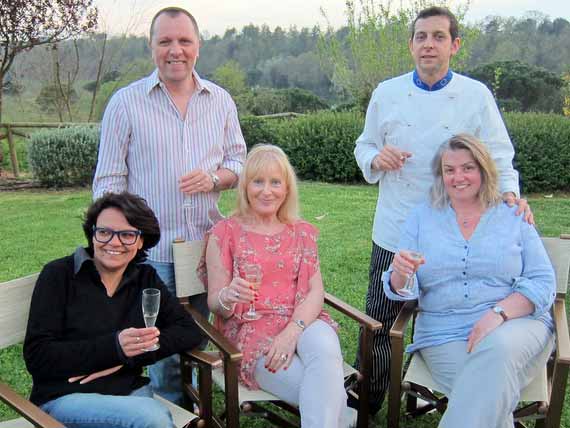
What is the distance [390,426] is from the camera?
9.53ft

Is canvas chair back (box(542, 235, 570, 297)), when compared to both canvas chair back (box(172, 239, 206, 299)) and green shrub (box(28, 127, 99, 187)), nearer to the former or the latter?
canvas chair back (box(172, 239, 206, 299))

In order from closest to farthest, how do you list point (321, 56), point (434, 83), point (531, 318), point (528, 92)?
1. point (531, 318)
2. point (434, 83)
3. point (321, 56)
4. point (528, 92)

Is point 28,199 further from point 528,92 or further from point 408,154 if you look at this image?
point 528,92

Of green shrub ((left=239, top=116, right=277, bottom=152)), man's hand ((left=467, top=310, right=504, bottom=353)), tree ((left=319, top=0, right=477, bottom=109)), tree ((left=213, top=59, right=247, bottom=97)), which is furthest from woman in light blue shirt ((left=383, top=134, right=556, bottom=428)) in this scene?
tree ((left=213, top=59, right=247, bottom=97))

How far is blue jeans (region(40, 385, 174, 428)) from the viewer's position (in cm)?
229

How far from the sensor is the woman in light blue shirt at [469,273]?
8.97 feet

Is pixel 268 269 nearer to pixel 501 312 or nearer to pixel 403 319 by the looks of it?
pixel 403 319

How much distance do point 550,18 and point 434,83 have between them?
25987mm

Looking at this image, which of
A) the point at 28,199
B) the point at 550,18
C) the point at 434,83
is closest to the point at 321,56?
the point at 28,199

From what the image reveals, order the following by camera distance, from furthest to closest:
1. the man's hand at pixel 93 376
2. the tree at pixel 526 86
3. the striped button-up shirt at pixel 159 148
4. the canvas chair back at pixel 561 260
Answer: the tree at pixel 526 86
the canvas chair back at pixel 561 260
the striped button-up shirt at pixel 159 148
the man's hand at pixel 93 376

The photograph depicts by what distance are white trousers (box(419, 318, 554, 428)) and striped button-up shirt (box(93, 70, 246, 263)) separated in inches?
58.1

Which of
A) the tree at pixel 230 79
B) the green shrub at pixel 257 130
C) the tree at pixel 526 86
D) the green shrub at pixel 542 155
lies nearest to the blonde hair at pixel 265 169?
the green shrub at pixel 542 155

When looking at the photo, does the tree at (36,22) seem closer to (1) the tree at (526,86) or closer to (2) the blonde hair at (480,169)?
(2) the blonde hair at (480,169)

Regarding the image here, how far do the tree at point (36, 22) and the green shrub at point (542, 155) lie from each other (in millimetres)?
8821
